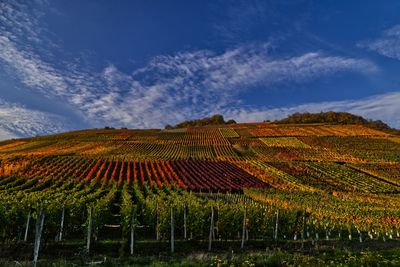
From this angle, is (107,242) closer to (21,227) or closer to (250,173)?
(21,227)

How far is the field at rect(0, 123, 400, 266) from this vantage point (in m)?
18.0

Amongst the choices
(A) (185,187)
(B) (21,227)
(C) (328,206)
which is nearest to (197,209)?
(B) (21,227)

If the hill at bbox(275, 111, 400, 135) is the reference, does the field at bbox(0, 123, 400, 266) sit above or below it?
below

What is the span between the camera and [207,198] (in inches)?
1615

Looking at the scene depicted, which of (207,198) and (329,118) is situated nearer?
(207,198)

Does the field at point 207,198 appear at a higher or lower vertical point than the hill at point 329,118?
lower

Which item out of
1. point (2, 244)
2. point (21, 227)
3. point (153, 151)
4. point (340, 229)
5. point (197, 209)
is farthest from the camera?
point (153, 151)

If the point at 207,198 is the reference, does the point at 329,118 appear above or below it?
above

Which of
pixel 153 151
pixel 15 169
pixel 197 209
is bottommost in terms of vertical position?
pixel 197 209

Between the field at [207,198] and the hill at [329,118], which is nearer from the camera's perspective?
the field at [207,198]

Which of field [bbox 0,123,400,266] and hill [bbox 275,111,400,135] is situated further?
hill [bbox 275,111,400,135]

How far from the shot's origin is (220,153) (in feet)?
285

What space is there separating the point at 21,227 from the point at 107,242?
14.7 feet

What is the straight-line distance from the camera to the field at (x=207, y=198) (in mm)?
17984
